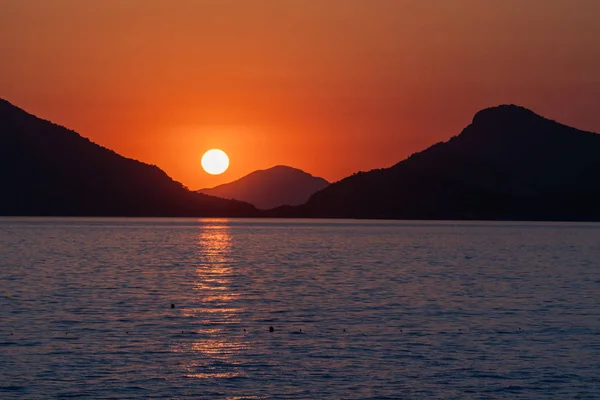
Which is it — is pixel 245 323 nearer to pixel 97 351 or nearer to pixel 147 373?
pixel 97 351

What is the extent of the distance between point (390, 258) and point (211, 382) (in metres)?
90.9

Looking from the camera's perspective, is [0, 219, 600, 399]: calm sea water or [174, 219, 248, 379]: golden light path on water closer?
[0, 219, 600, 399]: calm sea water

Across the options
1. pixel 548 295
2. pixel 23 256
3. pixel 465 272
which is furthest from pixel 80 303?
pixel 23 256

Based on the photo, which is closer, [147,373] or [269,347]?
[147,373]

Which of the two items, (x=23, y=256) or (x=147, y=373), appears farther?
(x=23, y=256)

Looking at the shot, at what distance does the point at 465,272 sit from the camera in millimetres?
97062

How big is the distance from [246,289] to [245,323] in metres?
22.4

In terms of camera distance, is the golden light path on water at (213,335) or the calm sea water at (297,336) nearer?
the calm sea water at (297,336)

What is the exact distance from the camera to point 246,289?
73875mm

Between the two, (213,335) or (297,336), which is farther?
(213,335)

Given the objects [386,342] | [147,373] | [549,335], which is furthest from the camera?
[549,335]

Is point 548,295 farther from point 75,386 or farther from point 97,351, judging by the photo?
point 75,386

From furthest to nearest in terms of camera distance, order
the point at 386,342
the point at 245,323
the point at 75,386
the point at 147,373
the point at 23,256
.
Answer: the point at 23,256
the point at 245,323
the point at 386,342
the point at 147,373
the point at 75,386

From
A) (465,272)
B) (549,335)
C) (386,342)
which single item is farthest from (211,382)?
(465,272)
